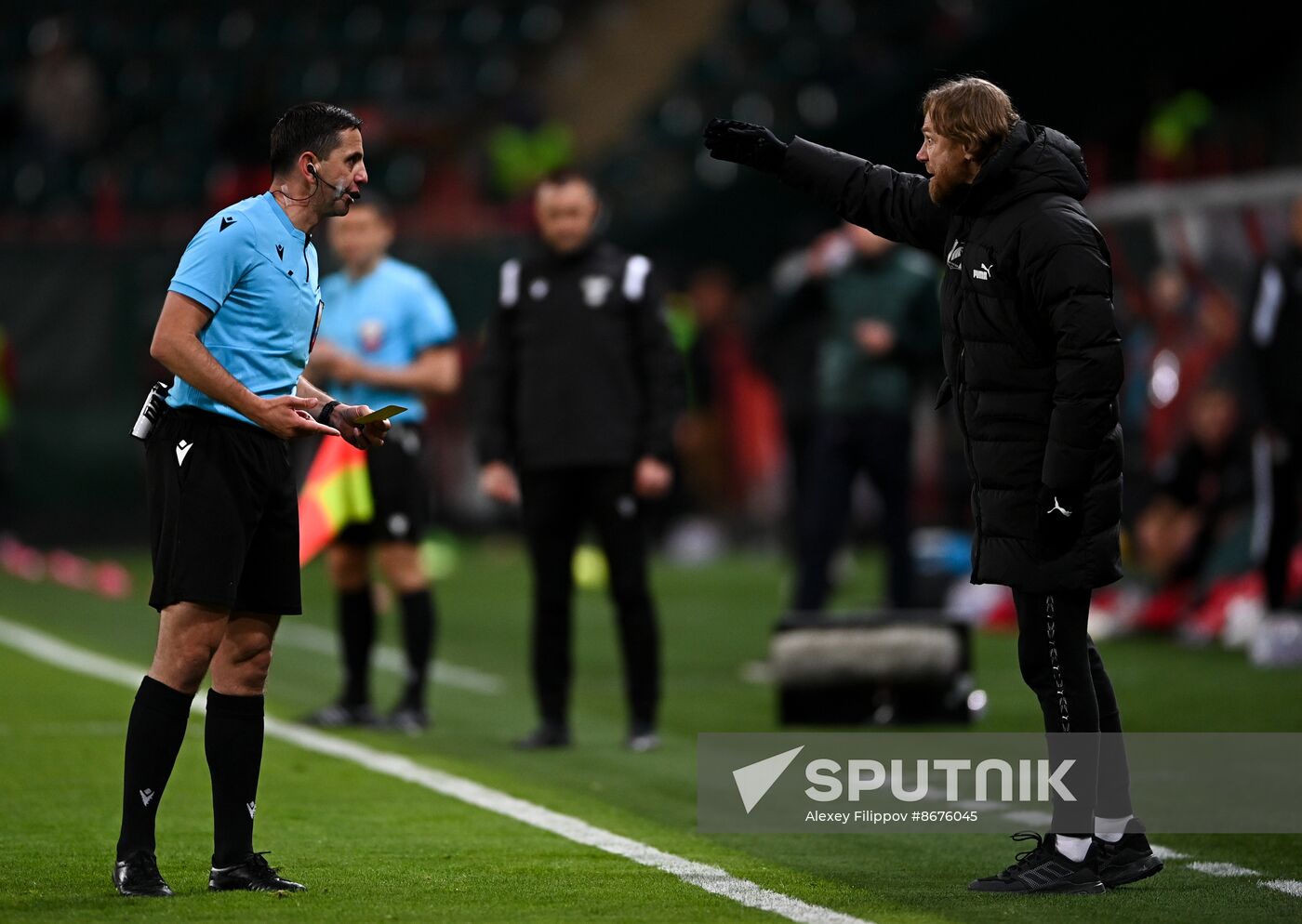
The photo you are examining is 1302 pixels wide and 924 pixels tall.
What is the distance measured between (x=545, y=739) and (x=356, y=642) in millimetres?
1179

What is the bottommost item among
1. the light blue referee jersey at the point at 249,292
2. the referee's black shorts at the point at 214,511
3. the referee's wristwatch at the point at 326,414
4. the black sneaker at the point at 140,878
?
the black sneaker at the point at 140,878

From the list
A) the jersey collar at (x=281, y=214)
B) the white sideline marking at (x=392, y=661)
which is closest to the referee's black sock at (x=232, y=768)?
the jersey collar at (x=281, y=214)

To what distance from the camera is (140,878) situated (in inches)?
206

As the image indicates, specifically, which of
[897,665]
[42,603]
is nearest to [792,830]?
[897,665]

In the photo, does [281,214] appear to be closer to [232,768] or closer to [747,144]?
[747,144]

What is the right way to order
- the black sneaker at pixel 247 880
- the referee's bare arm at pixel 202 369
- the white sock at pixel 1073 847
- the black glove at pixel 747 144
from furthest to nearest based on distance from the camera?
the black glove at pixel 747 144, the white sock at pixel 1073 847, the black sneaker at pixel 247 880, the referee's bare arm at pixel 202 369

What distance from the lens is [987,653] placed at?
38.2ft

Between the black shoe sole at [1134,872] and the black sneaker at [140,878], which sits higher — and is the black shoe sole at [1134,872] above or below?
above

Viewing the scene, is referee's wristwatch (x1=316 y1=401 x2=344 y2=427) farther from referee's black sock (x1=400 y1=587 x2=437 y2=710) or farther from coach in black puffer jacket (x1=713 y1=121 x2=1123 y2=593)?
referee's black sock (x1=400 y1=587 x2=437 y2=710)

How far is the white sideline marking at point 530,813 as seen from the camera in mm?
5203

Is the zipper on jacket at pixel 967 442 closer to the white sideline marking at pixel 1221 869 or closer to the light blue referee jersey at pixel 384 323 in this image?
the white sideline marking at pixel 1221 869

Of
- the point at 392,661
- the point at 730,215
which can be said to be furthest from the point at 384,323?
the point at 730,215

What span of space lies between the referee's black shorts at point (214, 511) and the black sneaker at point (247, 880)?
0.66m

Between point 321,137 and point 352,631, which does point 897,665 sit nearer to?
point 352,631
